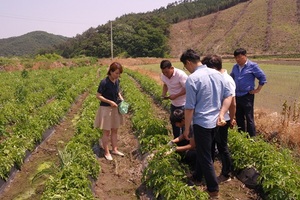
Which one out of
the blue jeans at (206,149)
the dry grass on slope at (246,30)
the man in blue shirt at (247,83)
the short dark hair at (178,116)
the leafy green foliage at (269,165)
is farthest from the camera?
the dry grass on slope at (246,30)

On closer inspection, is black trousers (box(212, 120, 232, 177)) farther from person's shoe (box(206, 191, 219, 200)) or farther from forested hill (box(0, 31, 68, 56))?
forested hill (box(0, 31, 68, 56))

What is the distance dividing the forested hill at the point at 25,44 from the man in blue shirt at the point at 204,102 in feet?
429

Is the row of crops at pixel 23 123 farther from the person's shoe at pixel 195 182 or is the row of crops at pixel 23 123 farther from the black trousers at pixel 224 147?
the black trousers at pixel 224 147

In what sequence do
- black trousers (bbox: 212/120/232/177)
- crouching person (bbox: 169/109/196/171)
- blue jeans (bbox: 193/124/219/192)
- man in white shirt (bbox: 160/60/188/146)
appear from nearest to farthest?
blue jeans (bbox: 193/124/219/192), black trousers (bbox: 212/120/232/177), crouching person (bbox: 169/109/196/171), man in white shirt (bbox: 160/60/188/146)

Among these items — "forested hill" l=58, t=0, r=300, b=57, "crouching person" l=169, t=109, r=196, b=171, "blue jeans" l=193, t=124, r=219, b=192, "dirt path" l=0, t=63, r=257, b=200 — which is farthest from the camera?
"forested hill" l=58, t=0, r=300, b=57

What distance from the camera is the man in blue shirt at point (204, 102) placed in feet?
12.8

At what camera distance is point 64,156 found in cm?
497

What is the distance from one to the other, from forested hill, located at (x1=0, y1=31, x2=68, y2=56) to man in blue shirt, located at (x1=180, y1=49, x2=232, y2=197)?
131m

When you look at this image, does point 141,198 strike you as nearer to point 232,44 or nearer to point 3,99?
point 3,99

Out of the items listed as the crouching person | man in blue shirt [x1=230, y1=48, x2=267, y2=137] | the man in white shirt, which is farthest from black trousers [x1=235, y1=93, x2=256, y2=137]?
the crouching person

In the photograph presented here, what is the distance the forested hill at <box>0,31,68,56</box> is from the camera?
434ft

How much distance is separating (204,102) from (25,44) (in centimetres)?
15764

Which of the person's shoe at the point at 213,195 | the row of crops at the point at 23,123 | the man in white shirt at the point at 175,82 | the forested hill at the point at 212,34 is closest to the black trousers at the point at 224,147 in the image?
the person's shoe at the point at 213,195

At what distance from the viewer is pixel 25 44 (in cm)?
14538
